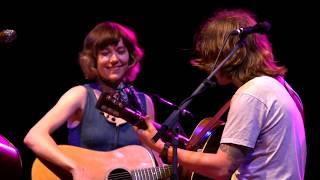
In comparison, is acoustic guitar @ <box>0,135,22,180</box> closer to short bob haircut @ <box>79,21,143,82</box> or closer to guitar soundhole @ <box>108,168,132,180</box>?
guitar soundhole @ <box>108,168,132,180</box>

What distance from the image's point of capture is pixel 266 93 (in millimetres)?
2604

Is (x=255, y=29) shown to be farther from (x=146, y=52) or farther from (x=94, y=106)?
(x=146, y=52)

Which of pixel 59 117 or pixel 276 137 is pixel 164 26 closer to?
pixel 59 117

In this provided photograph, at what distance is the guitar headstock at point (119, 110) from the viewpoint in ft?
8.74

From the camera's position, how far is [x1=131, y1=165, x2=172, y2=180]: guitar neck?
335cm

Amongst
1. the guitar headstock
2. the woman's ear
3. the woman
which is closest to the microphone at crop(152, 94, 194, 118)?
the guitar headstock

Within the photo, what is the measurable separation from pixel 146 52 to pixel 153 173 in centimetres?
182

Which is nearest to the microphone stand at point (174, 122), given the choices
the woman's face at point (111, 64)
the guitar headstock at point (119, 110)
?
the guitar headstock at point (119, 110)

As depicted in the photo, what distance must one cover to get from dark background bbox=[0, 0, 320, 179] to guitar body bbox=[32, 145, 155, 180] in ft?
4.14

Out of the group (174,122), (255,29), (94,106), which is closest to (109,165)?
(94,106)

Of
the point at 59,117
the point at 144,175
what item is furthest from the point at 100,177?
the point at 59,117

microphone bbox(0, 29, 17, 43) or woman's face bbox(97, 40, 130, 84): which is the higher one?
microphone bbox(0, 29, 17, 43)

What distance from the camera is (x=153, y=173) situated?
338cm

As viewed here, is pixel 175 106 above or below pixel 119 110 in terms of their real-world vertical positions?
below
